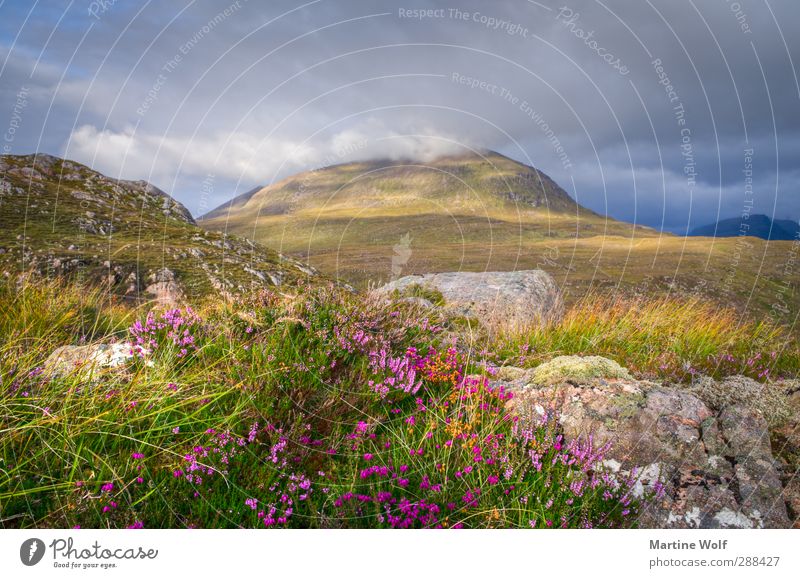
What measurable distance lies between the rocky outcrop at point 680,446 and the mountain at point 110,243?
5.69m

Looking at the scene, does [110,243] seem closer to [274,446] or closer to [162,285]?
[162,285]

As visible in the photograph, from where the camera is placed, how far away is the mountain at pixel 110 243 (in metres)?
10.3

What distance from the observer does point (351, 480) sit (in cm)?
291

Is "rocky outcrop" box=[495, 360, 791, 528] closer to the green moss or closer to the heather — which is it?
the heather

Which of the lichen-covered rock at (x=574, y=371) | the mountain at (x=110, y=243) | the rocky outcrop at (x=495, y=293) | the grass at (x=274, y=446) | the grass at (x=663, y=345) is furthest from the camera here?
the mountain at (x=110, y=243)

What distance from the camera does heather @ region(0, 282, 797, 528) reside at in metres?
2.64

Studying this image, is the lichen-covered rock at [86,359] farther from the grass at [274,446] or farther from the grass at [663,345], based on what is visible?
the grass at [663,345]

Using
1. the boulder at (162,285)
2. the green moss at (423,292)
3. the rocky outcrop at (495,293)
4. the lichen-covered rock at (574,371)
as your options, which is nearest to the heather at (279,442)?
the lichen-covered rock at (574,371)

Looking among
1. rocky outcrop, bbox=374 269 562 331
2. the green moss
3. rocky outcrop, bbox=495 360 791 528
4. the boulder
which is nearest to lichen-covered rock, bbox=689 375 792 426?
rocky outcrop, bbox=495 360 791 528

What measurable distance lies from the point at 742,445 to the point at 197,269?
11586mm

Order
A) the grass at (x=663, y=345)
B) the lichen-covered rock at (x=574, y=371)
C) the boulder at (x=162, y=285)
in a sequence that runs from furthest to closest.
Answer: the boulder at (x=162, y=285)
the grass at (x=663, y=345)
the lichen-covered rock at (x=574, y=371)

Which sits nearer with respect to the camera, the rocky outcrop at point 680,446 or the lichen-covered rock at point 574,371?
the rocky outcrop at point 680,446
